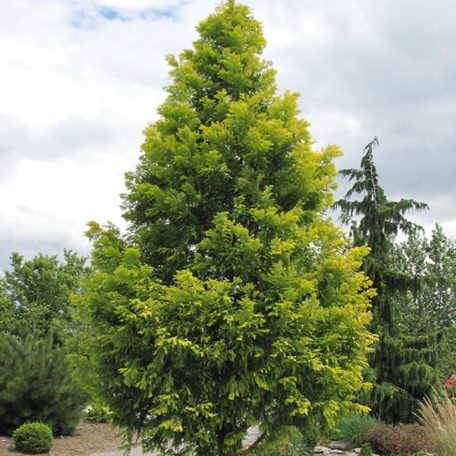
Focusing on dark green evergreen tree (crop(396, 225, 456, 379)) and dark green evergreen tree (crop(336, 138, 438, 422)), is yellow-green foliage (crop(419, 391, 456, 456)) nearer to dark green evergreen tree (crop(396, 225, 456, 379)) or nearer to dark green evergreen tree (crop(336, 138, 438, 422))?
dark green evergreen tree (crop(336, 138, 438, 422))

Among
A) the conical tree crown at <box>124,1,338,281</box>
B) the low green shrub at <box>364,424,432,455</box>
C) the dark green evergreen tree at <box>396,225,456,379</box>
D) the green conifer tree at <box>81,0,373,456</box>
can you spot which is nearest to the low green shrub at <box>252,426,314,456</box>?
the green conifer tree at <box>81,0,373,456</box>

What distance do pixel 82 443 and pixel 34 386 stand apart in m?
2.22

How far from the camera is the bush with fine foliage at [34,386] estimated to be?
47.5 ft

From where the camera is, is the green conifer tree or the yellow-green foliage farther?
the yellow-green foliage

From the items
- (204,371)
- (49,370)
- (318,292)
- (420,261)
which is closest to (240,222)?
(318,292)

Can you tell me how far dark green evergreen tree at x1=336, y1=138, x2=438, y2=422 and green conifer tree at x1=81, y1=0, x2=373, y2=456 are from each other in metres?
7.56

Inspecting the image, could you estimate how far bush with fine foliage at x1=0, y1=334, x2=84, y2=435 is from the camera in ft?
47.5

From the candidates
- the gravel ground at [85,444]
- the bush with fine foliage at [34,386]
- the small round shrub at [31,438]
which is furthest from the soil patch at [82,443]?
the bush with fine foliage at [34,386]

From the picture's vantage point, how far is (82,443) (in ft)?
50.1

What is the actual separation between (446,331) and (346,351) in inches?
352

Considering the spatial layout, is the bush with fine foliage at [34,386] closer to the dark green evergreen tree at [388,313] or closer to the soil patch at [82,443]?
the soil patch at [82,443]

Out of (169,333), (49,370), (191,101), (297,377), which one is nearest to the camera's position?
(169,333)

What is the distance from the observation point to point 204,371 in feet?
23.1

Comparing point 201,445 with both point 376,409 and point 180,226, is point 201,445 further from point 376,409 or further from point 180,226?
point 376,409
